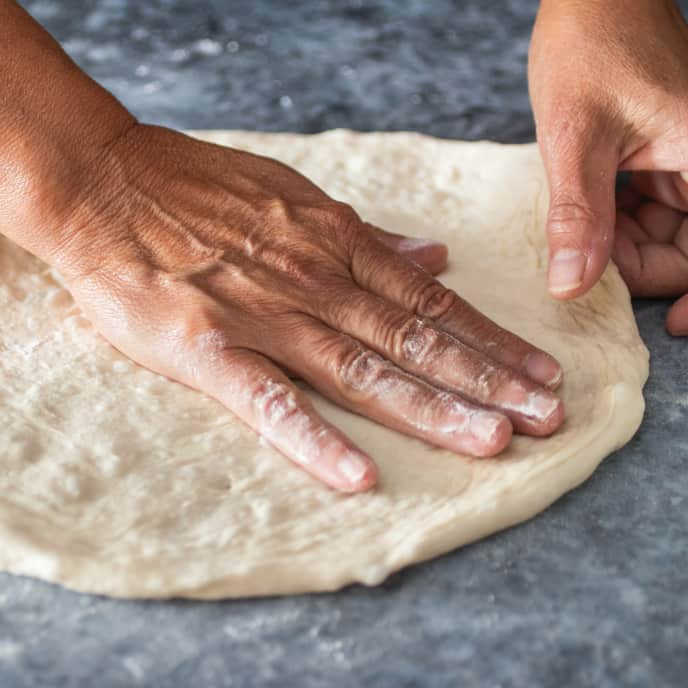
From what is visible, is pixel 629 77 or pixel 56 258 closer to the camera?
pixel 56 258

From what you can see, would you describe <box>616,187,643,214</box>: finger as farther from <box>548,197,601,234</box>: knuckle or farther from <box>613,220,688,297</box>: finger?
<box>548,197,601,234</box>: knuckle

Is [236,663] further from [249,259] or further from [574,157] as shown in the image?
[574,157]

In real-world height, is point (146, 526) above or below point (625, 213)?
above

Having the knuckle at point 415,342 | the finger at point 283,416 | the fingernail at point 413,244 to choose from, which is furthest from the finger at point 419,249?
the finger at point 283,416

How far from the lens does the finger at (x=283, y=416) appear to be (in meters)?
1.15

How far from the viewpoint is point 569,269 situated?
1384 mm

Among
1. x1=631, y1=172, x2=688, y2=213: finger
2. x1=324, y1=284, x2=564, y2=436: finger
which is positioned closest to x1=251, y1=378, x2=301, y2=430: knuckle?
x1=324, y1=284, x2=564, y2=436: finger

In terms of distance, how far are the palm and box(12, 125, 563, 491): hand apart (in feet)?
1.27

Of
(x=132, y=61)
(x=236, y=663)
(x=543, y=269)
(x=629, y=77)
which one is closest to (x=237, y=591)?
(x=236, y=663)

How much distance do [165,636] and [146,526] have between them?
0.43 ft

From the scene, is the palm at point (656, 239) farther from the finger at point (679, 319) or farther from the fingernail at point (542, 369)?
the fingernail at point (542, 369)

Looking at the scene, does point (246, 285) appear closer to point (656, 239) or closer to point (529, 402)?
point (529, 402)

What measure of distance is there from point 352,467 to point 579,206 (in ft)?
1.75

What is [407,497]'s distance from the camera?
1159 millimetres
